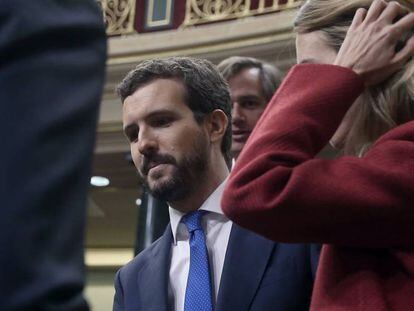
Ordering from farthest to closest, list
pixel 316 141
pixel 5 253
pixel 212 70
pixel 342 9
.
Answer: pixel 212 70 < pixel 342 9 < pixel 316 141 < pixel 5 253

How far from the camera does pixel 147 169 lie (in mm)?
2199

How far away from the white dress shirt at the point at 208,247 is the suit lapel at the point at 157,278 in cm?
2

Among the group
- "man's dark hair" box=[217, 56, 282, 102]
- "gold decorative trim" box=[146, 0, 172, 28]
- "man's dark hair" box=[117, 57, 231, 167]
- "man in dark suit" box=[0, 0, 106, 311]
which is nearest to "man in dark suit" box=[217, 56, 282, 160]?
"man's dark hair" box=[217, 56, 282, 102]

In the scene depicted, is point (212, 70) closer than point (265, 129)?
No

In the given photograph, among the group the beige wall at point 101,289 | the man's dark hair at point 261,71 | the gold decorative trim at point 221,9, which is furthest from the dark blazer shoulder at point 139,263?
the beige wall at point 101,289

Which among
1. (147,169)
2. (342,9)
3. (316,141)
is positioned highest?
(342,9)

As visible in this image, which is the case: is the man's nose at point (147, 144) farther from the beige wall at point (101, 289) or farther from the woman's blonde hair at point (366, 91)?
the beige wall at point (101, 289)

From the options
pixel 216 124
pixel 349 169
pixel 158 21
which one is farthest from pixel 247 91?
pixel 158 21

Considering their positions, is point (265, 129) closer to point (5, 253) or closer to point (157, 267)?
point (157, 267)

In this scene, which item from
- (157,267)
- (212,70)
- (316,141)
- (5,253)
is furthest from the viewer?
(212,70)

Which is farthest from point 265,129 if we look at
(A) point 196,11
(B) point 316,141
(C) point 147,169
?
(A) point 196,11

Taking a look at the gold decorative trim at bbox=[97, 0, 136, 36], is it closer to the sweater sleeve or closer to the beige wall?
the beige wall

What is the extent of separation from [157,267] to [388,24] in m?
0.85

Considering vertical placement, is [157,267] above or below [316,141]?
below
